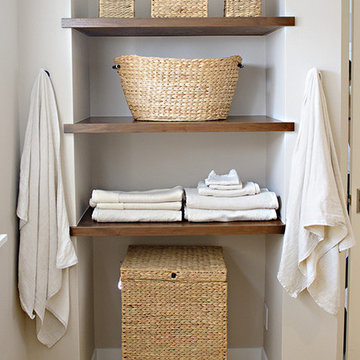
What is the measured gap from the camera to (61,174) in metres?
2.35

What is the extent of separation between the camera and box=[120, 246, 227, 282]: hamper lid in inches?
97.4

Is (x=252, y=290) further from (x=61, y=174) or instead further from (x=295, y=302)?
(x=61, y=174)

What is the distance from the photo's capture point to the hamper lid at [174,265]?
2.47 metres

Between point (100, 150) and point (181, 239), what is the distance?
1.80 feet

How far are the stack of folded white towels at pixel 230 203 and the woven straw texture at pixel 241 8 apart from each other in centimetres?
65

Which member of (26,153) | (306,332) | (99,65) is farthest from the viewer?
(99,65)

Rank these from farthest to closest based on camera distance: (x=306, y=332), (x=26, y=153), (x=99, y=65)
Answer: (x=99, y=65), (x=306, y=332), (x=26, y=153)

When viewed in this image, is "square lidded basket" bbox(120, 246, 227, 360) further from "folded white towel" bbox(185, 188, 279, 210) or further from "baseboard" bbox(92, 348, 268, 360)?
"baseboard" bbox(92, 348, 268, 360)

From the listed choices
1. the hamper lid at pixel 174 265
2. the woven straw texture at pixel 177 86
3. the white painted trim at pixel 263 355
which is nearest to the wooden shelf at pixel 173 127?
the woven straw texture at pixel 177 86

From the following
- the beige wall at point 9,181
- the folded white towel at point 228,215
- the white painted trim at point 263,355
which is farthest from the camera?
the white painted trim at point 263,355

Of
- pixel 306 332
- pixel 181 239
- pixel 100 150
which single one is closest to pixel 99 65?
pixel 100 150

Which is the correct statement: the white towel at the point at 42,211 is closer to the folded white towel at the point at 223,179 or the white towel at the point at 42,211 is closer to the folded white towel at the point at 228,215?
the folded white towel at the point at 228,215

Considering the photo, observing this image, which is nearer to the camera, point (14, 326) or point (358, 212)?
point (14, 326)

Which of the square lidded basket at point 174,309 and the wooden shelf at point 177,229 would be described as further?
the square lidded basket at point 174,309
